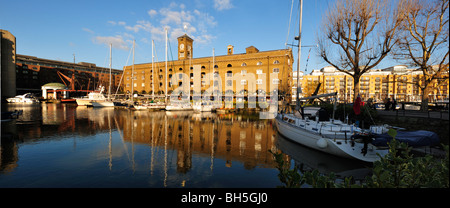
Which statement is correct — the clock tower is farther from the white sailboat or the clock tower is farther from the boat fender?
the boat fender

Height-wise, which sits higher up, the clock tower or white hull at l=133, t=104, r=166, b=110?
the clock tower

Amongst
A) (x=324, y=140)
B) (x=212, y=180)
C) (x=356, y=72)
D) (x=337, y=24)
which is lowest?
(x=212, y=180)

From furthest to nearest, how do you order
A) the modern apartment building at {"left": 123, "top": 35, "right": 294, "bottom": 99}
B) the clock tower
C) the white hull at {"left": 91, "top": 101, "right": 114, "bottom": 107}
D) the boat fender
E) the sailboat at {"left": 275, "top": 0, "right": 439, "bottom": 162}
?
the clock tower → the modern apartment building at {"left": 123, "top": 35, "right": 294, "bottom": 99} → the white hull at {"left": 91, "top": 101, "right": 114, "bottom": 107} → the boat fender → the sailboat at {"left": 275, "top": 0, "right": 439, "bottom": 162}

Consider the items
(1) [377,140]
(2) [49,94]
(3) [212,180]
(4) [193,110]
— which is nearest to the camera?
(3) [212,180]

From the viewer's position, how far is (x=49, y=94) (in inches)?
2655

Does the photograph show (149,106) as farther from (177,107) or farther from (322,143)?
(322,143)

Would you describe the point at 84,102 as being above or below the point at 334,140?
above

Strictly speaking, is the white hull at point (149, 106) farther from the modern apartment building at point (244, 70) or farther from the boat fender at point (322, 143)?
the boat fender at point (322, 143)

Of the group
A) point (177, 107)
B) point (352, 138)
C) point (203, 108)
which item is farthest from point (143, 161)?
point (177, 107)

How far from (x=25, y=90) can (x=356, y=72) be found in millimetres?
100729

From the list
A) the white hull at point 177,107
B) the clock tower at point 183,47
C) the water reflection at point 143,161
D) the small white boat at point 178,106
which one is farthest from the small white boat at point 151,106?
the clock tower at point 183,47

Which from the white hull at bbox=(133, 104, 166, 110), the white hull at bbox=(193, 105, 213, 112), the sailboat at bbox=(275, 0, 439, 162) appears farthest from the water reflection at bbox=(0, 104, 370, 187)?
the white hull at bbox=(133, 104, 166, 110)
